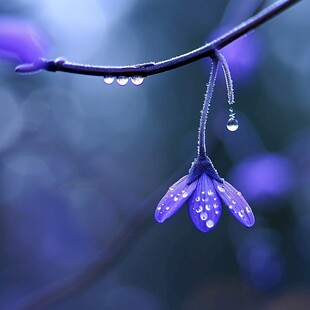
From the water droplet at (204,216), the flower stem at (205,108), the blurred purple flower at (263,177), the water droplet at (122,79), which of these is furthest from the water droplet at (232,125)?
the blurred purple flower at (263,177)

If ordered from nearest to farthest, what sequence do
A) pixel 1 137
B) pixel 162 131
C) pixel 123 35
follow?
pixel 1 137 → pixel 162 131 → pixel 123 35

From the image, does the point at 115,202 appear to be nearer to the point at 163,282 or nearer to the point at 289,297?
the point at 163,282

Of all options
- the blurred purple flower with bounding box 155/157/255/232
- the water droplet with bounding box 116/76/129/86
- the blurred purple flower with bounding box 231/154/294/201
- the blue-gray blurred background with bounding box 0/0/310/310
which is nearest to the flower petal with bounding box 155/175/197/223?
the blurred purple flower with bounding box 155/157/255/232

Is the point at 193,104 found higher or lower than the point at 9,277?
lower

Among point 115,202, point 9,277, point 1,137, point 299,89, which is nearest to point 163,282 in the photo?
point 115,202

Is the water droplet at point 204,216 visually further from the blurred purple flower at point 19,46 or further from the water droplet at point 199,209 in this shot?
the blurred purple flower at point 19,46

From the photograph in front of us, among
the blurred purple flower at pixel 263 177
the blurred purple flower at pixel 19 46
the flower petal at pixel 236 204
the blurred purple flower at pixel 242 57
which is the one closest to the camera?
the blurred purple flower at pixel 19 46
